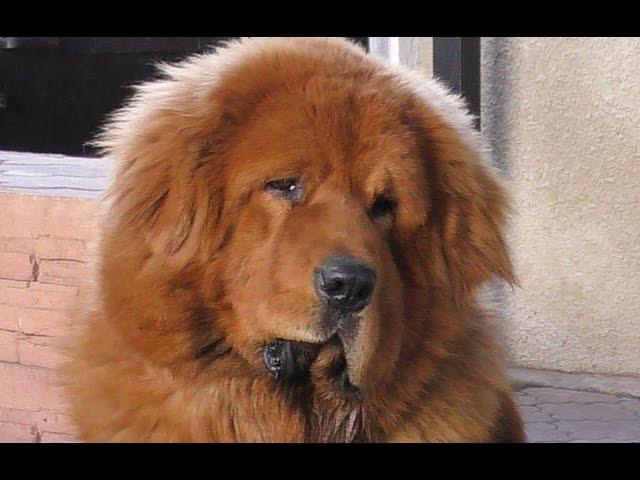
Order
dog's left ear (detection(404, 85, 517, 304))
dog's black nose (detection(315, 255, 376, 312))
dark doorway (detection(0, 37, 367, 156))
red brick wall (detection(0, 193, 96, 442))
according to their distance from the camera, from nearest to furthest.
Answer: dog's black nose (detection(315, 255, 376, 312))
dog's left ear (detection(404, 85, 517, 304))
red brick wall (detection(0, 193, 96, 442))
dark doorway (detection(0, 37, 367, 156))

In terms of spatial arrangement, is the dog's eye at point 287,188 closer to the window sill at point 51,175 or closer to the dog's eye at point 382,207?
the dog's eye at point 382,207

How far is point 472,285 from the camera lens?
7.82 ft

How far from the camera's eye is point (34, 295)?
11.4ft

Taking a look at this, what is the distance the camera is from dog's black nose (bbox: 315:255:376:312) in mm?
1977

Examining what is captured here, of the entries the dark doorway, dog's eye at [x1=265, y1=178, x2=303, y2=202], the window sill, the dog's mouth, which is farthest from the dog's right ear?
the dark doorway

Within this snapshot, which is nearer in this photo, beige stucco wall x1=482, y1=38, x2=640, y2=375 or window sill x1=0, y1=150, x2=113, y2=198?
window sill x1=0, y1=150, x2=113, y2=198

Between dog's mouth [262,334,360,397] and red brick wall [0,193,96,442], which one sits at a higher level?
dog's mouth [262,334,360,397]

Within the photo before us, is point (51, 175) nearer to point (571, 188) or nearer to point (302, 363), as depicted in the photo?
point (302, 363)

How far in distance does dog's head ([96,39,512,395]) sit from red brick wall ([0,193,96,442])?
1.09 m

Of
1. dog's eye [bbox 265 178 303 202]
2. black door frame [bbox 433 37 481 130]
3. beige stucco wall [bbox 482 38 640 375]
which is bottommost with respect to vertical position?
beige stucco wall [bbox 482 38 640 375]

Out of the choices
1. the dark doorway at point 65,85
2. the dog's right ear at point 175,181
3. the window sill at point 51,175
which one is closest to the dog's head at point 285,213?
the dog's right ear at point 175,181

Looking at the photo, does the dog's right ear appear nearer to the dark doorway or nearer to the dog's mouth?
the dog's mouth
